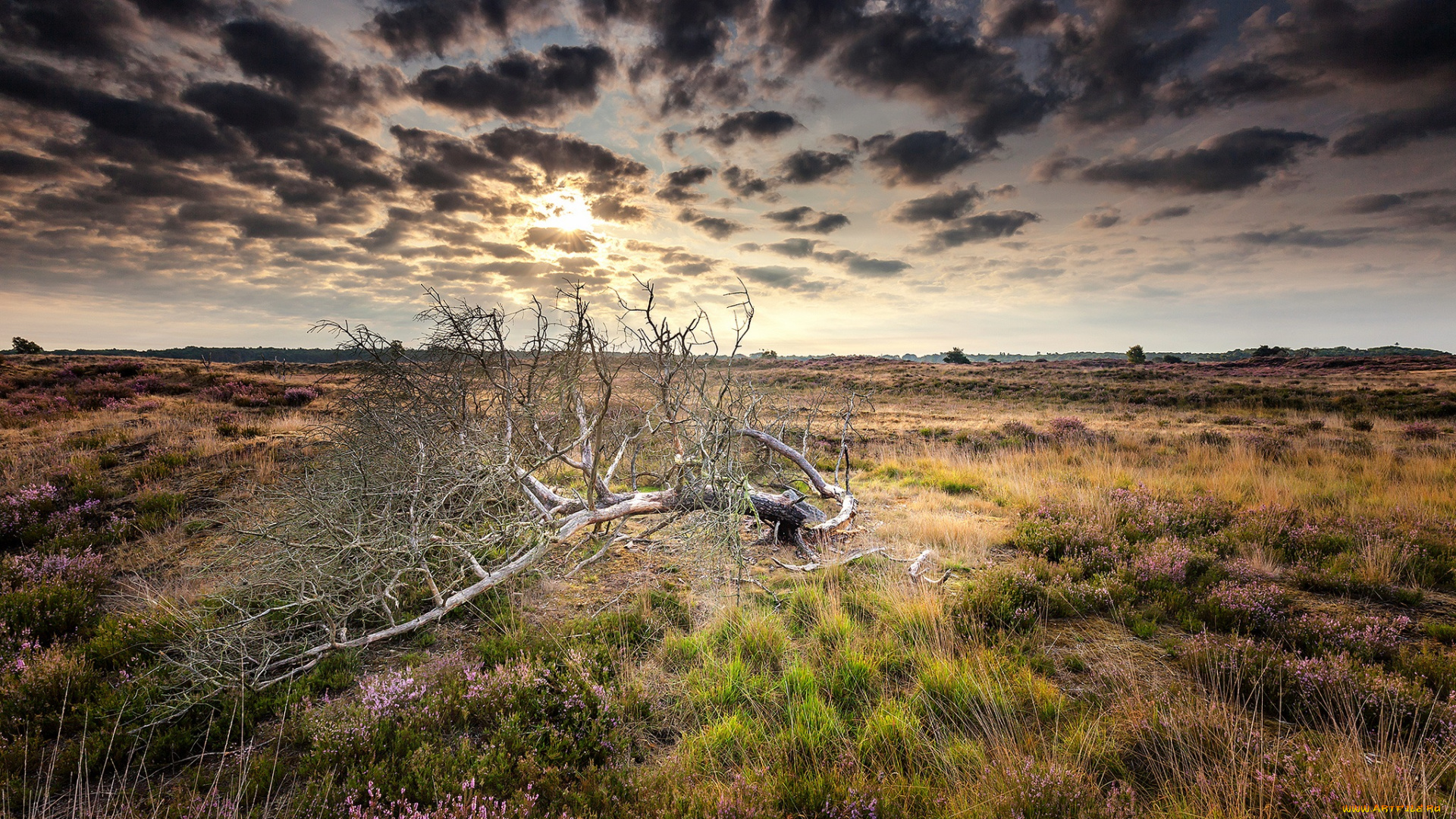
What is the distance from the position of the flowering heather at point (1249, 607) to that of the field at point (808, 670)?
0.11 ft

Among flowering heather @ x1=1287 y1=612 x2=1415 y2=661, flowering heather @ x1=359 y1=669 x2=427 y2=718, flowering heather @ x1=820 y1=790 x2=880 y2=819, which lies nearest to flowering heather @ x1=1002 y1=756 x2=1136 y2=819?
flowering heather @ x1=820 y1=790 x2=880 y2=819

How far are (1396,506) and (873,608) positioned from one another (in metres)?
9.17

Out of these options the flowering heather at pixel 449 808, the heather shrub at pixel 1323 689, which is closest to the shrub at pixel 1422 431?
the heather shrub at pixel 1323 689

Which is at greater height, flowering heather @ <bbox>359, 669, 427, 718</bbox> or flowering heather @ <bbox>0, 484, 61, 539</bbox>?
flowering heather @ <bbox>0, 484, 61, 539</bbox>

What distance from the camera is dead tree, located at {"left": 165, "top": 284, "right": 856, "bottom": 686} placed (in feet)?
15.2

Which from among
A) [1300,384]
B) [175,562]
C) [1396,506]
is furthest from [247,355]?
[1300,384]

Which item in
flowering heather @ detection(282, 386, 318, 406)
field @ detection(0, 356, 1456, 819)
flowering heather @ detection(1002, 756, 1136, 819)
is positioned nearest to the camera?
flowering heather @ detection(1002, 756, 1136, 819)

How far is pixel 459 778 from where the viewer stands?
124 inches

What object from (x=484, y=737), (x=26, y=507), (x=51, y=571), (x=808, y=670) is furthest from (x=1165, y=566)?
(x=26, y=507)

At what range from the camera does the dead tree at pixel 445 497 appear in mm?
4633

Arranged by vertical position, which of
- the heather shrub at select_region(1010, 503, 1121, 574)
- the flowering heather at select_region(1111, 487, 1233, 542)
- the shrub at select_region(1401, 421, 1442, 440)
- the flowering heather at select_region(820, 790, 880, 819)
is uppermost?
the shrub at select_region(1401, 421, 1442, 440)

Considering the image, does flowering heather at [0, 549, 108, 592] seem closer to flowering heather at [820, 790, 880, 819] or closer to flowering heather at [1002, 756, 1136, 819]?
flowering heather at [820, 790, 880, 819]

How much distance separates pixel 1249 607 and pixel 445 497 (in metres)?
8.18

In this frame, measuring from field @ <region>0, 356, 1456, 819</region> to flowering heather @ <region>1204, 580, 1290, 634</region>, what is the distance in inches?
1.3
